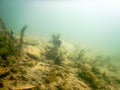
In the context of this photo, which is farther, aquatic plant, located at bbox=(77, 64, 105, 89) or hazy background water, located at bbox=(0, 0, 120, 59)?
hazy background water, located at bbox=(0, 0, 120, 59)

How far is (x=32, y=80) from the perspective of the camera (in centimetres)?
610

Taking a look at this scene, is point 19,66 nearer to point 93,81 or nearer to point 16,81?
point 16,81

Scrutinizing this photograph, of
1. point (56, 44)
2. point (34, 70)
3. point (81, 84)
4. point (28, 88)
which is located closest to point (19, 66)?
point (34, 70)

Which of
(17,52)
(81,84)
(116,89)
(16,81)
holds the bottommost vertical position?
(116,89)

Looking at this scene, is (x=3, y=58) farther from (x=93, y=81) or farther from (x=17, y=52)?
(x=93, y=81)

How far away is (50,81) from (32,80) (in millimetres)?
667

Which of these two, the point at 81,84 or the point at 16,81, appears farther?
the point at 81,84

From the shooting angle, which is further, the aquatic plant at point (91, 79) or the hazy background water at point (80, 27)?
the hazy background water at point (80, 27)

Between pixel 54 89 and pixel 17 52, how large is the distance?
298 centimetres

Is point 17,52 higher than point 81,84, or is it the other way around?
point 17,52

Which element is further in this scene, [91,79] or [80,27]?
[80,27]

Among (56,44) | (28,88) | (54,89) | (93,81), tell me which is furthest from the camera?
(56,44)

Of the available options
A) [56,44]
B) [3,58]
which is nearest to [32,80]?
[3,58]

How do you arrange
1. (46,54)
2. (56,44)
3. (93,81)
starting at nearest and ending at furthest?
(93,81), (46,54), (56,44)
